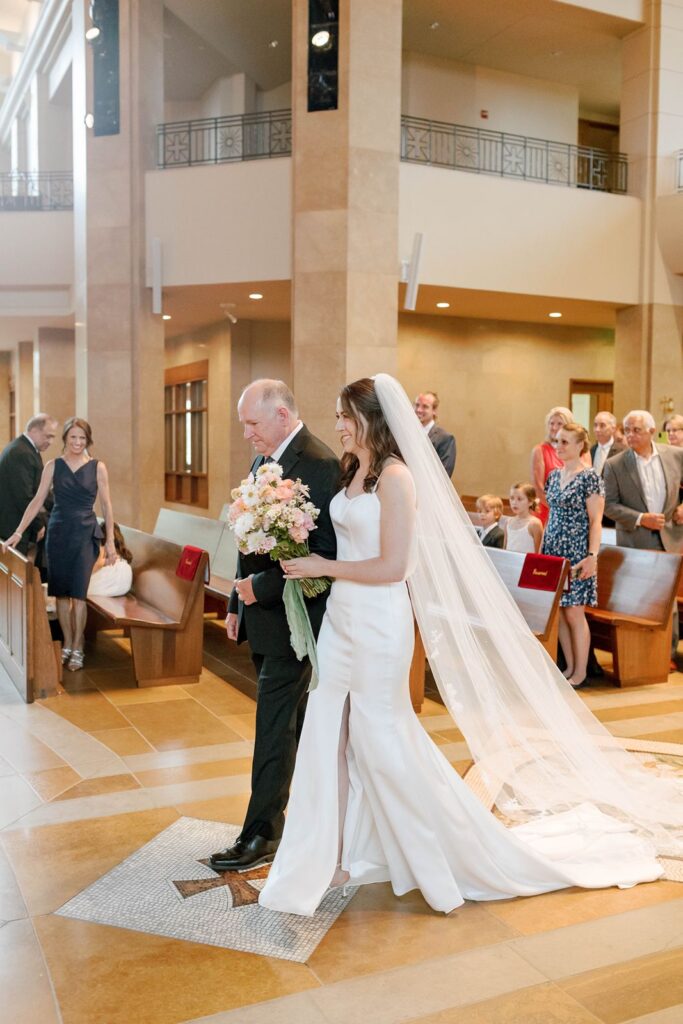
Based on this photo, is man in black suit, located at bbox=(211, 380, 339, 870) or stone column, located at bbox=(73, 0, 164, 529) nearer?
man in black suit, located at bbox=(211, 380, 339, 870)

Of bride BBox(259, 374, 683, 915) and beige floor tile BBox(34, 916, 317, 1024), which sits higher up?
bride BBox(259, 374, 683, 915)

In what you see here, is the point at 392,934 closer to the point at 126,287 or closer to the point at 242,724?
the point at 242,724

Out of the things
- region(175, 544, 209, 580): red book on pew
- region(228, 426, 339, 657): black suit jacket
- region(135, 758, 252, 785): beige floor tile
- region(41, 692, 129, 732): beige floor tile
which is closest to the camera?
region(228, 426, 339, 657): black suit jacket

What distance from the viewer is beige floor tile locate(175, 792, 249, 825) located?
398cm

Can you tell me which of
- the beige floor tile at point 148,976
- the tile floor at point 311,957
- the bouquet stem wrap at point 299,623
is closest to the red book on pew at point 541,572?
the tile floor at point 311,957

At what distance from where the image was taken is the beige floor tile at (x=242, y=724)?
5215 millimetres

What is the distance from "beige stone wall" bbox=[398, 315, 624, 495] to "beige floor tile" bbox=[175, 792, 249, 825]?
11723 mm

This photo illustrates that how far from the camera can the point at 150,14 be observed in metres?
12.3

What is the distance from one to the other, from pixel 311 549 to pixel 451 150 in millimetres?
12112

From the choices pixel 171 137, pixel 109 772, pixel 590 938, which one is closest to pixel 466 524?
pixel 590 938

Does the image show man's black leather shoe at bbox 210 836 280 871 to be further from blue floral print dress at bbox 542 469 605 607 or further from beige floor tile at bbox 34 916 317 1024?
blue floral print dress at bbox 542 469 605 607

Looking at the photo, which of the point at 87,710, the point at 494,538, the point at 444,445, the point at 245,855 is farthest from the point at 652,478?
the point at 245,855

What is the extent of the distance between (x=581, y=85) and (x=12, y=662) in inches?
521

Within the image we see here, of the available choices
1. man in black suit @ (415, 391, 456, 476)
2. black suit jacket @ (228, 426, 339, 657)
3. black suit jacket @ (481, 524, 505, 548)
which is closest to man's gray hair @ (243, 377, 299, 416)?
black suit jacket @ (228, 426, 339, 657)
